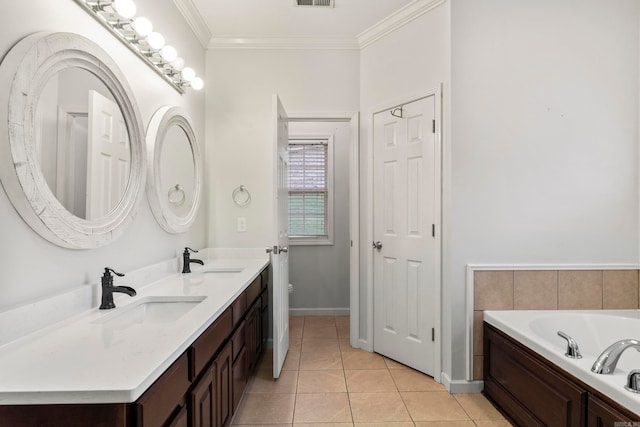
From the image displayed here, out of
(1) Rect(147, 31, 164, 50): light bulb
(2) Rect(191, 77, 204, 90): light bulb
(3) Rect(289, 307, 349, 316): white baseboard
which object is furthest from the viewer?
(3) Rect(289, 307, 349, 316): white baseboard

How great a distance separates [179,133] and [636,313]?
328 cm

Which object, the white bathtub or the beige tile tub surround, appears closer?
the white bathtub

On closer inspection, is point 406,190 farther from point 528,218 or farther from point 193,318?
point 193,318

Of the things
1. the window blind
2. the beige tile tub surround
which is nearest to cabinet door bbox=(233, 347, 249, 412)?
the beige tile tub surround

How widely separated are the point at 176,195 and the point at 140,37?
97 centimetres

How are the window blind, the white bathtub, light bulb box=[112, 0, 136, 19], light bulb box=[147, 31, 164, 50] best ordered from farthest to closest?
the window blind < the white bathtub < light bulb box=[147, 31, 164, 50] < light bulb box=[112, 0, 136, 19]

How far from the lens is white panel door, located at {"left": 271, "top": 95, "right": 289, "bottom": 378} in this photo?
242 cm

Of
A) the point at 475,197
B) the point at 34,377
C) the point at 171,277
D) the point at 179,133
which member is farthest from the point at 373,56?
the point at 34,377

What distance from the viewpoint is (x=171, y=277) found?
208cm

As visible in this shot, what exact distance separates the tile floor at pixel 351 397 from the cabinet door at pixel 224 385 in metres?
0.34

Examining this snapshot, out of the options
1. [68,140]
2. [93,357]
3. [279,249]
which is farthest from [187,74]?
[93,357]

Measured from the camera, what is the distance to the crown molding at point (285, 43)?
290 centimetres

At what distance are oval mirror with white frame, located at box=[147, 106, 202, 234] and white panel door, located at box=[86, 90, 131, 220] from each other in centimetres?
28

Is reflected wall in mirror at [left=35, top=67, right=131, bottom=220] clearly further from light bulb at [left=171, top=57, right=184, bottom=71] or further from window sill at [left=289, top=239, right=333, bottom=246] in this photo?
window sill at [left=289, top=239, right=333, bottom=246]
